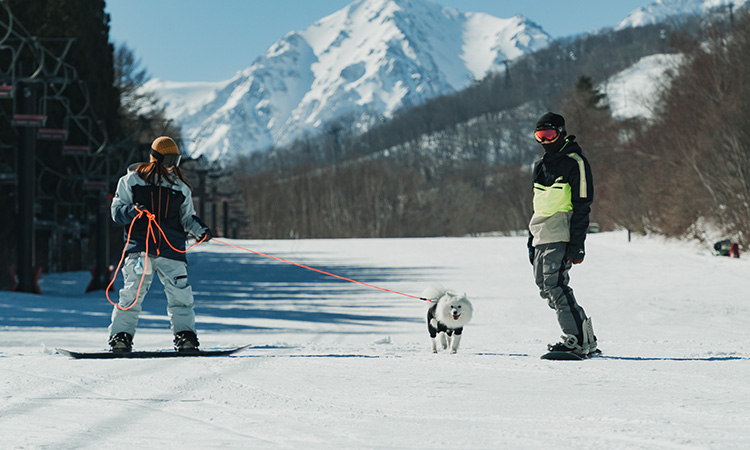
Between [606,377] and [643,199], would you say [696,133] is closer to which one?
[643,199]

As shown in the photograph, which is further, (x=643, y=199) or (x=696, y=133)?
(x=643, y=199)

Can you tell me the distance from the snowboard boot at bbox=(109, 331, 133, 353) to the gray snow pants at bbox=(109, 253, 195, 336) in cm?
4

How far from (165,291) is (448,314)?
243 centimetres

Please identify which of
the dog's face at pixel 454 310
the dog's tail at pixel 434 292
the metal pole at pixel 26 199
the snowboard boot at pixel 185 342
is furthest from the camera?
the metal pole at pixel 26 199

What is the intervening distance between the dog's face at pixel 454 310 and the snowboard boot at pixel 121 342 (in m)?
2.69

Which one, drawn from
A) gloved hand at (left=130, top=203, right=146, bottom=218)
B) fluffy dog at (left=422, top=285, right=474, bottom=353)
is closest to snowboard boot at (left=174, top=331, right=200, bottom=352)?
gloved hand at (left=130, top=203, right=146, bottom=218)

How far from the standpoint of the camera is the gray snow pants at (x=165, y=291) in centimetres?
721

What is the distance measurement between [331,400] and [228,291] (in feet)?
67.1

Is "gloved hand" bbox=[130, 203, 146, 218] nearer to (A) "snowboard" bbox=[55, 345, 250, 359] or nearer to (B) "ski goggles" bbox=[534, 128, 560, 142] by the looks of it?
(A) "snowboard" bbox=[55, 345, 250, 359]

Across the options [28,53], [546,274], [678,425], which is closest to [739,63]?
[28,53]

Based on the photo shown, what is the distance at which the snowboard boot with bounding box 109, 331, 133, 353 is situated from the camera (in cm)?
724

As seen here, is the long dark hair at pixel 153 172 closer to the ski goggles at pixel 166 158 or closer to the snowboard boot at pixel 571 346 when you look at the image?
the ski goggles at pixel 166 158

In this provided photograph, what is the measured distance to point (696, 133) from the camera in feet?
124

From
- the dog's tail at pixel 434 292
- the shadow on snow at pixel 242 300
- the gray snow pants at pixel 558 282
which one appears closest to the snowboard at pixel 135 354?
the dog's tail at pixel 434 292
